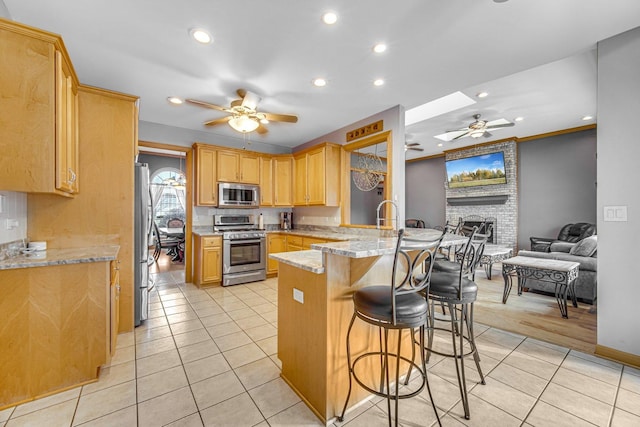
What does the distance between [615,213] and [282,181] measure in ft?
15.2

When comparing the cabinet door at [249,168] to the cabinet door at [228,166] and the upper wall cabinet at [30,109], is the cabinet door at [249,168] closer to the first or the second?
the cabinet door at [228,166]

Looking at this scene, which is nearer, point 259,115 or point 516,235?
point 259,115

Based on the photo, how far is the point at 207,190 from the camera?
462cm

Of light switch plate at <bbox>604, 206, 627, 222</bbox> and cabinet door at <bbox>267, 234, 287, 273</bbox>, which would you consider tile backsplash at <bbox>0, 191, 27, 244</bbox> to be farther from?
light switch plate at <bbox>604, 206, 627, 222</bbox>

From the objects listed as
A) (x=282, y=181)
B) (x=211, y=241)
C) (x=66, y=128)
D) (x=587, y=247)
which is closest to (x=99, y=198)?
(x=66, y=128)

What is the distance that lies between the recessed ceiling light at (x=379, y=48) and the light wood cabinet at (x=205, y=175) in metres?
3.29

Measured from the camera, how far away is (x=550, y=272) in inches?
128

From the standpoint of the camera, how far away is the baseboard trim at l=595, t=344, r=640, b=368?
7.07 ft

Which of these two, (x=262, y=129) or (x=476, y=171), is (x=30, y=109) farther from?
(x=476, y=171)

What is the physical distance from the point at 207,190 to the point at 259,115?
1.95 metres

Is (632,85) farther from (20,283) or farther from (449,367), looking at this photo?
(20,283)

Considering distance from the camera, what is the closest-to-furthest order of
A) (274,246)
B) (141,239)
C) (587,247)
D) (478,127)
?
(141,239)
(587,247)
(478,127)
(274,246)

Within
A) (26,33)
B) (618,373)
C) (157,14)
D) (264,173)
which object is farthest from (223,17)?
(618,373)

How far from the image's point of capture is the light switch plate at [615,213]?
2250 millimetres
